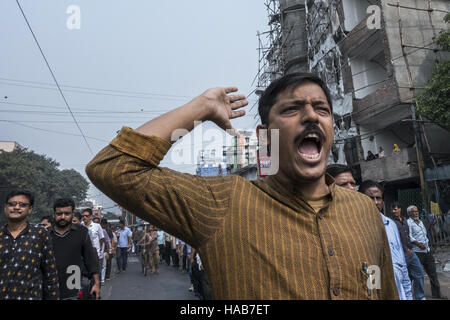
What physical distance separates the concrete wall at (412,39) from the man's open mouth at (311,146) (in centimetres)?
1481

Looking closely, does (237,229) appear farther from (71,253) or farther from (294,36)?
(294,36)

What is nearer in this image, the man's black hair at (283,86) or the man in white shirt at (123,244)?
the man's black hair at (283,86)

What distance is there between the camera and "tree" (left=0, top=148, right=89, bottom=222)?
3603cm

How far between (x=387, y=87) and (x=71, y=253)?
48.8 feet

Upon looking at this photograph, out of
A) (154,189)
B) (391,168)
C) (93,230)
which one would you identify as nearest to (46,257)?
(154,189)

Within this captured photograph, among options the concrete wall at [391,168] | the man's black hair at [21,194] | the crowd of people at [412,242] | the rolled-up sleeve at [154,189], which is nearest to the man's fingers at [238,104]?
the rolled-up sleeve at [154,189]

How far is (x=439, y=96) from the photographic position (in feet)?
37.8

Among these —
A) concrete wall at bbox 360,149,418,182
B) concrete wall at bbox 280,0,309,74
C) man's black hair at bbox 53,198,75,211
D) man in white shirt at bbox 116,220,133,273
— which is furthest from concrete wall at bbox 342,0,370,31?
man's black hair at bbox 53,198,75,211

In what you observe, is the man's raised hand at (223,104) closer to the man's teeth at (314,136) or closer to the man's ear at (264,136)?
the man's ear at (264,136)

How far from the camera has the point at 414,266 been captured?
6152mm

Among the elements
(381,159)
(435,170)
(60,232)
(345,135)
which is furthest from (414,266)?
(345,135)

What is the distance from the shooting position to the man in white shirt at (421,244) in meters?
6.54

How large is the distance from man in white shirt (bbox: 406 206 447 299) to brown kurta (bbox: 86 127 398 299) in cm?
621
